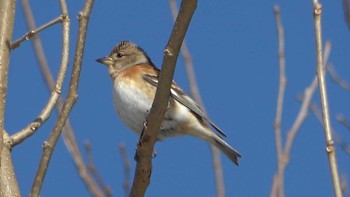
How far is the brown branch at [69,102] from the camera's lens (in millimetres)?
2570

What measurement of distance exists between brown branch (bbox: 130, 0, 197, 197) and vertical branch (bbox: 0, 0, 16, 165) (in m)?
0.67

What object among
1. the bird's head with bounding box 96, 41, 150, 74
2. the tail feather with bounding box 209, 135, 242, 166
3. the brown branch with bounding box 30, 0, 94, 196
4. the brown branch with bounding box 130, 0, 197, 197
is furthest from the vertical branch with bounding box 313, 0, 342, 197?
the bird's head with bounding box 96, 41, 150, 74

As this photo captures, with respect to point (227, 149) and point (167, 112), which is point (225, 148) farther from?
point (167, 112)

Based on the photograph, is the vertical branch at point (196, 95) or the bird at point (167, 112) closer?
the vertical branch at point (196, 95)

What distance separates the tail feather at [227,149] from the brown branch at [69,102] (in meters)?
2.92

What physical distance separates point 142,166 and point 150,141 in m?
0.14

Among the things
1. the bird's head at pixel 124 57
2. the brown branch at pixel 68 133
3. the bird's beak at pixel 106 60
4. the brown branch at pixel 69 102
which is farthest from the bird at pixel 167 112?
the brown branch at pixel 69 102

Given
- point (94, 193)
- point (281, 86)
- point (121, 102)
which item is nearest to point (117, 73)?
point (121, 102)

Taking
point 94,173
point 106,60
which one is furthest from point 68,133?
point 106,60

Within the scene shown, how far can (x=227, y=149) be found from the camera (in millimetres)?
5621

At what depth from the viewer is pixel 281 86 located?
4242 millimetres

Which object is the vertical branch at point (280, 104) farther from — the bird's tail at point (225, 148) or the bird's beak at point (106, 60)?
the bird's beak at point (106, 60)

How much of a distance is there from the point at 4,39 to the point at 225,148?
3.02 meters

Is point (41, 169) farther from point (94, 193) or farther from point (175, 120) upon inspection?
point (175, 120)
